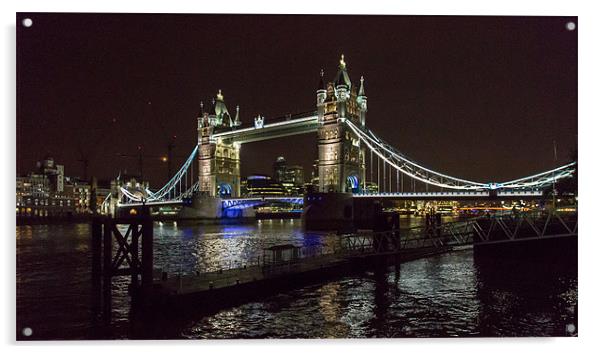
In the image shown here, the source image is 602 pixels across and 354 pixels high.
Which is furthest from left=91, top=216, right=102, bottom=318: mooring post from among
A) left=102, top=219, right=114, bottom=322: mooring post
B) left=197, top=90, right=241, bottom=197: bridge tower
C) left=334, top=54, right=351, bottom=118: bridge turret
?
left=197, top=90, right=241, bottom=197: bridge tower

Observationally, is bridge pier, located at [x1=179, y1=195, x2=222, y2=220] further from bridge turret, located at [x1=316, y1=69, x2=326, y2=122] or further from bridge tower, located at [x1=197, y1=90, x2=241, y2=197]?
bridge turret, located at [x1=316, y1=69, x2=326, y2=122]

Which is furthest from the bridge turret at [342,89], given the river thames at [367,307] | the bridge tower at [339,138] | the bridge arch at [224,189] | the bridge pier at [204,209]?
the river thames at [367,307]

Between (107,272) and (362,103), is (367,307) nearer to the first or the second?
(107,272)

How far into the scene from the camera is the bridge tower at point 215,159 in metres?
74.8

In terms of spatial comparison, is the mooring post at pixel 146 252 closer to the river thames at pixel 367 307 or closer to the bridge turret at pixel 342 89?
the river thames at pixel 367 307

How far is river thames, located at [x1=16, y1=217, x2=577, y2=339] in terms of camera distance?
10.9 meters

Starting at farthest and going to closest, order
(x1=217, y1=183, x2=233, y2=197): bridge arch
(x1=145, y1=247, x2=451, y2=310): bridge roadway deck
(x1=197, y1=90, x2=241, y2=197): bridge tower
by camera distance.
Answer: (x1=217, y1=183, x2=233, y2=197): bridge arch → (x1=197, y1=90, x2=241, y2=197): bridge tower → (x1=145, y1=247, x2=451, y2=310): bridge roadway deck

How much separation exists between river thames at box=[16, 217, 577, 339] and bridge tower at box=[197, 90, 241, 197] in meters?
55.0

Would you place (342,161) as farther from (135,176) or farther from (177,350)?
(177,350)

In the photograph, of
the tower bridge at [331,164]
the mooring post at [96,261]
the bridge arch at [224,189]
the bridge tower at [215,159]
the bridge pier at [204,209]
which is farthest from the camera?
the bridge arch at [224,189]

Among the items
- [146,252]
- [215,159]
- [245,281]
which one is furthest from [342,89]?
[146,252]

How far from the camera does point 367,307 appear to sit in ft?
42.9

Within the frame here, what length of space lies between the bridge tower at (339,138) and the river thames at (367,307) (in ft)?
110

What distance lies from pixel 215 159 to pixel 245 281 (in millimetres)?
61883
